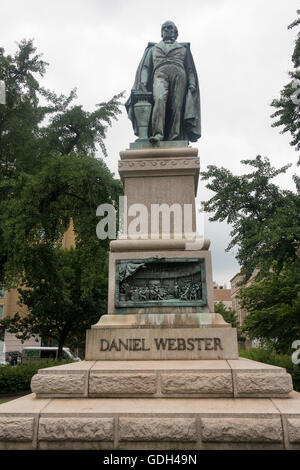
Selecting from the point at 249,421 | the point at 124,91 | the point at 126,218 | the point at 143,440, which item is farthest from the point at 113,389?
the point at 124,91

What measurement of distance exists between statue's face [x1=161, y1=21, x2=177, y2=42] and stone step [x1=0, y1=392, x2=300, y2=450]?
7.24 meters

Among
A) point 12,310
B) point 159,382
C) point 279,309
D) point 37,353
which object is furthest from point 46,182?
point 12,310

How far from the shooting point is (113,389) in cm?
480

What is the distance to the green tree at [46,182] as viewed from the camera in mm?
14195

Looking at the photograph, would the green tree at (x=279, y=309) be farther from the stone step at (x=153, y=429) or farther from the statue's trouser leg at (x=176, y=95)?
the stone step at (x=153, y=429)

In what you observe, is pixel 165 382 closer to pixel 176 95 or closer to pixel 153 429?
pixel 153 429

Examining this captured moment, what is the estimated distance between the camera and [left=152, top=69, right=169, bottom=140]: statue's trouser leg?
311 inches

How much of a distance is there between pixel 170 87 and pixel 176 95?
0.24 meters

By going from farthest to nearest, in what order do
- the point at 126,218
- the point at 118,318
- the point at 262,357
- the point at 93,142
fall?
the point at 262,357, the point at 93,142, the point at 126,218, the point at 118,318

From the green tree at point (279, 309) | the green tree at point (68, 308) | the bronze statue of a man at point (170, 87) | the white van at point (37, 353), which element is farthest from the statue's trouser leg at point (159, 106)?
the white van at point (37, 353)

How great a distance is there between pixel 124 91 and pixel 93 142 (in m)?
3.19

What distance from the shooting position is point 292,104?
17297 mm

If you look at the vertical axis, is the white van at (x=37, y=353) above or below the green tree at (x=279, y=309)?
below
